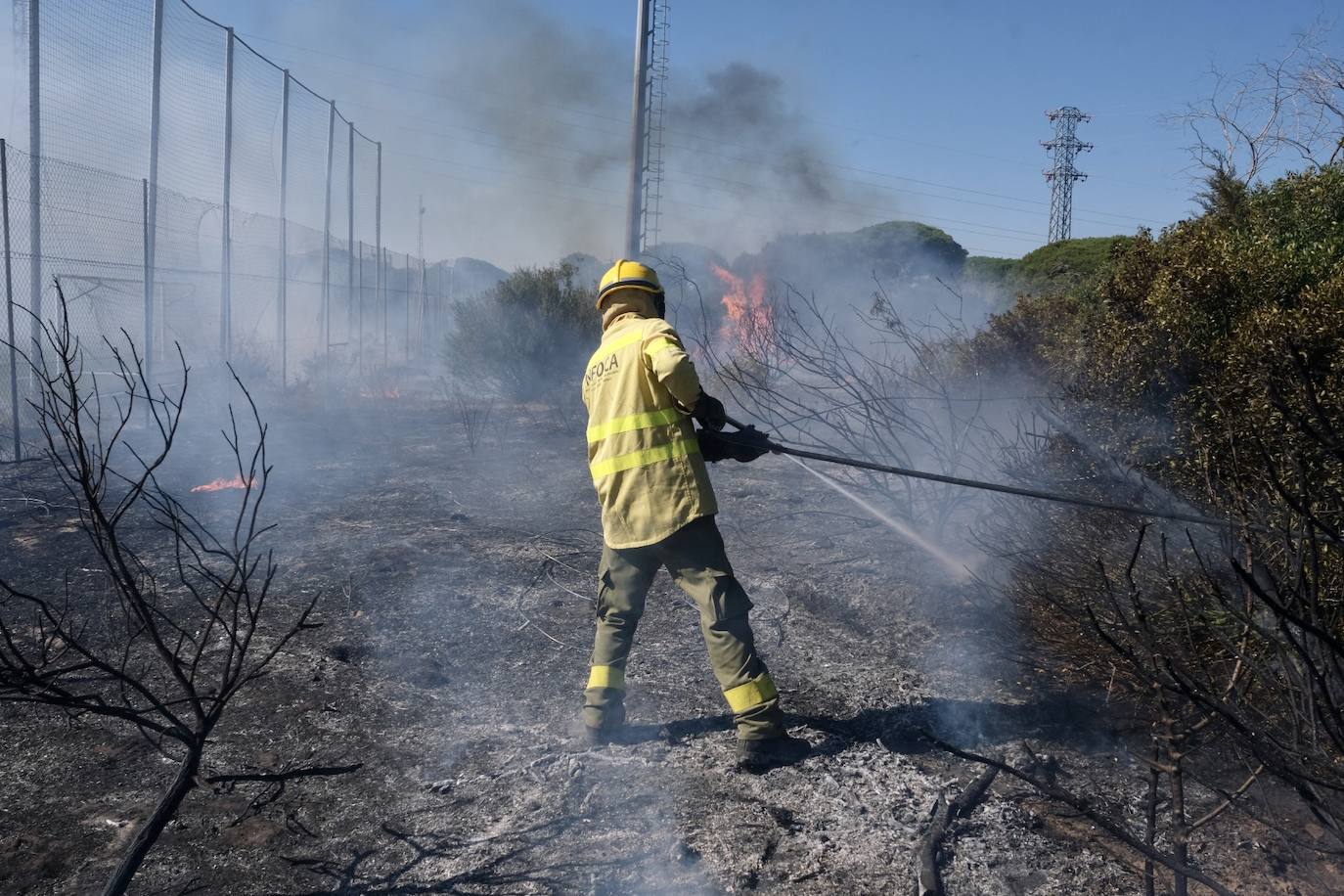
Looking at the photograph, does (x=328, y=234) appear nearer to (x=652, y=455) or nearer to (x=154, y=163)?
(x=154, y=163)

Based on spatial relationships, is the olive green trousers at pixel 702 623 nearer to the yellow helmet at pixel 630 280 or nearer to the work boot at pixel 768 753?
the work boot at pixel 768 753

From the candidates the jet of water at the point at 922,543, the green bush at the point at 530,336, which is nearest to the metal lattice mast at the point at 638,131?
the green bush at the point at 530,336

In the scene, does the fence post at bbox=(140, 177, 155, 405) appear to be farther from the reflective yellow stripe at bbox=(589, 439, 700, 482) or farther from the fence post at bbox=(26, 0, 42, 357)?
the reflective yellow stripe at bbox=(589, 439, 700, 482)

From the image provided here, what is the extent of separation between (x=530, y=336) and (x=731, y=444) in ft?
33.6

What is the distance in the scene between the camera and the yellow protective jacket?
3.28m

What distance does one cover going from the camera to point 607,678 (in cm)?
340

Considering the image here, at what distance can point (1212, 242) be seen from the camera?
11.0ft

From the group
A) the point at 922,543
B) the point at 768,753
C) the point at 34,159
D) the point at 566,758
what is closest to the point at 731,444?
the point at 768,753

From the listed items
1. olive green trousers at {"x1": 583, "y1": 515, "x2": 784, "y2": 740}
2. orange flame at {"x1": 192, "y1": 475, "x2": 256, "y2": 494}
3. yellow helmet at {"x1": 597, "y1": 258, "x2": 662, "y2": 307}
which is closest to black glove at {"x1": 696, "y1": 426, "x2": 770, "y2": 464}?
olive green trousers at {"x1": 583, "y1": 515, "x2": 784, "y2": 740}

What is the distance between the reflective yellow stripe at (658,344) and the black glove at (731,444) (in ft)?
1.28

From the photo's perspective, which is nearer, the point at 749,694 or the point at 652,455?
the point at 749,694

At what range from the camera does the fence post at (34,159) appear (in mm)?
7594

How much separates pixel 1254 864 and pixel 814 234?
2287cm

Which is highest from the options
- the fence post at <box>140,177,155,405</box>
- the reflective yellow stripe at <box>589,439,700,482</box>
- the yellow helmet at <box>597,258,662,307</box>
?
the fence post at <box>140,177,155,405</box>
